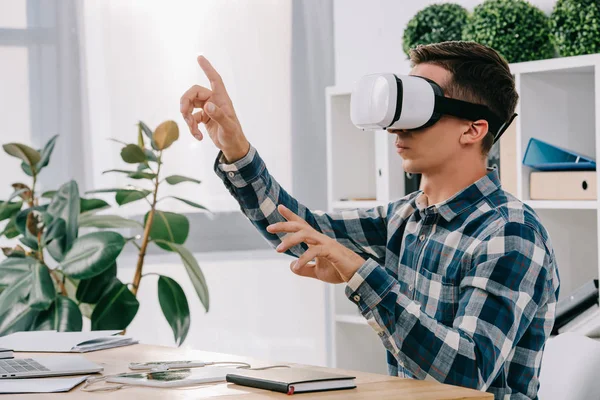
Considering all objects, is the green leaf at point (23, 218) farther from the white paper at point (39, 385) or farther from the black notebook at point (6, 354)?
the white paper at point (39, 385)

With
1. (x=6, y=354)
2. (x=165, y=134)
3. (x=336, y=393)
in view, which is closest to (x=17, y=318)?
(x=165, y=134)

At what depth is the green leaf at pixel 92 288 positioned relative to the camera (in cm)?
285

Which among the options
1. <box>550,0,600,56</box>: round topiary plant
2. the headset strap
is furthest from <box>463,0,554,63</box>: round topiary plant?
the headset strap

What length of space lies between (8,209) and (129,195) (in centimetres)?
40

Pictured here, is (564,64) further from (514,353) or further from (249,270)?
(249,270)

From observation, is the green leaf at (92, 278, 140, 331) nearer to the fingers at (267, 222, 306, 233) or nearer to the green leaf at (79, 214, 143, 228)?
→ the green leaf at (79, 214, 143, 228)

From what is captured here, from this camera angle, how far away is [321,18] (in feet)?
12.7

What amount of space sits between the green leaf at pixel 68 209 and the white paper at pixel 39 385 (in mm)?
1318

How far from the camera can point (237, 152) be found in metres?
1.80

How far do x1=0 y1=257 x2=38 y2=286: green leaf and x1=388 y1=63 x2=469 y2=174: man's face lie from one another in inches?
56.5

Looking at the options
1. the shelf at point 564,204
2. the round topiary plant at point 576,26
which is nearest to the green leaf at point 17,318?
the shelf at point 564,204

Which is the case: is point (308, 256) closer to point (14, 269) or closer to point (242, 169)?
point (242, 169)

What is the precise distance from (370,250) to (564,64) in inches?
37.1

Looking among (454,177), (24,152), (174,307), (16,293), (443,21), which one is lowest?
(174,307)
